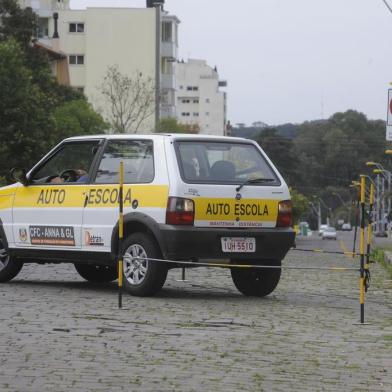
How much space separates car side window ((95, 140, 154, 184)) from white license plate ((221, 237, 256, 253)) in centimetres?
108

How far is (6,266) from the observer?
50.8 feet

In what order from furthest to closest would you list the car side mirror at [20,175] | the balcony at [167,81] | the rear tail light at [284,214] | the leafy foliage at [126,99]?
the balcony at [167,81]
the leafy foliage at [126,99]
the car side mirror at [20,175]
the rear tail light at [284,214]

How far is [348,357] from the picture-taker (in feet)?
30.6

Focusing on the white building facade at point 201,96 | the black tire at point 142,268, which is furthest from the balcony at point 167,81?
the black tire at point 142,268

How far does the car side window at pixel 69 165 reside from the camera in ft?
48.2

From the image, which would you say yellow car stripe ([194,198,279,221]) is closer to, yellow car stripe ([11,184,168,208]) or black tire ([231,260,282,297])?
yellow car stripe ([11,184,168,208])

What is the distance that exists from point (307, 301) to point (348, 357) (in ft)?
16.2

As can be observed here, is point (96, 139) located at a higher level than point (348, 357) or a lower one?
higher

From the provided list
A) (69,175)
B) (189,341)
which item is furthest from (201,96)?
(189,341)

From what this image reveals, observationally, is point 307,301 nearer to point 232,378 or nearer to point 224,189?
point 224,189

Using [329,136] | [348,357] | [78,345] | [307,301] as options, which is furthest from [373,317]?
[329,136]

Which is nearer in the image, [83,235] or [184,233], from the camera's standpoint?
[184,233]

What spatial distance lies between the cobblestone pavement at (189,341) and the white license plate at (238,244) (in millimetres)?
581

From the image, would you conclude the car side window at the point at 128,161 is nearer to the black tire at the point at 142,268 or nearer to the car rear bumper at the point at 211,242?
the black tire at the point at 142,268
